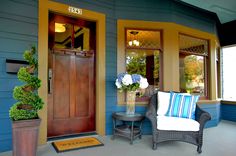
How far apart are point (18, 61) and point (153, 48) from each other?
2765mm

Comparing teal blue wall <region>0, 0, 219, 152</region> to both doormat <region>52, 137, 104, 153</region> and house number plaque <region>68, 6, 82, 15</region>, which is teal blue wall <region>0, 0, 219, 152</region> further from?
doormat <region>52, 137, 104, 153</region>

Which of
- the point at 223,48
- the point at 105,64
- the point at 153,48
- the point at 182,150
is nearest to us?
the point at 182,150

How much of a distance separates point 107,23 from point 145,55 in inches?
44.6

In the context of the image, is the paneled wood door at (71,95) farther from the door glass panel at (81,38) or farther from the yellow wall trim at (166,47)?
the yellow wall trim at (166,47)

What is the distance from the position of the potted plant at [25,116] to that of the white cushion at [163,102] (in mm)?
2161

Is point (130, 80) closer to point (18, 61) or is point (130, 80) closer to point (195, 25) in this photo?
point (18, 61)

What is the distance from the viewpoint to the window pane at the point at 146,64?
4.00 m

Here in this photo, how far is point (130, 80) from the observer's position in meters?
3.33

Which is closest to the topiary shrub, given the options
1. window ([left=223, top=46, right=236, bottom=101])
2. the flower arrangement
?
the flower arrangement

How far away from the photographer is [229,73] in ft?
18.7

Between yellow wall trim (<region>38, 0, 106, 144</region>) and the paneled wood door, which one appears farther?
the paneled wood door

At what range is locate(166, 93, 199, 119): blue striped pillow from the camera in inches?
129

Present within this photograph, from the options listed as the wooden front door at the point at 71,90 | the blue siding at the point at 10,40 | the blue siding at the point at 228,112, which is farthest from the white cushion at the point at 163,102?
the blue siding at the point at 228,112

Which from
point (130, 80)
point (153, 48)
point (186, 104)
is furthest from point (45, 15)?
point (186, 104)
